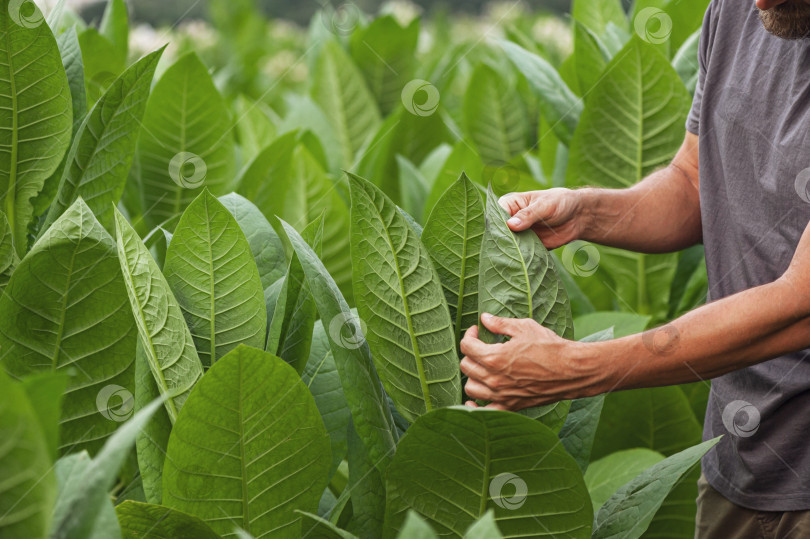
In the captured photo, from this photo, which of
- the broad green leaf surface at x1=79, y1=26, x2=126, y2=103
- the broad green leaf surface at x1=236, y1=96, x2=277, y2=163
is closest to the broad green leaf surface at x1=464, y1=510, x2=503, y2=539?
the broad green leaf surface at x1=79, y1=26, x2=126, y2=103

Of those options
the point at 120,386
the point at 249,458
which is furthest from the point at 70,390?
the point at 249,458

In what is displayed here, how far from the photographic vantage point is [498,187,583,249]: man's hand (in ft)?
4.46

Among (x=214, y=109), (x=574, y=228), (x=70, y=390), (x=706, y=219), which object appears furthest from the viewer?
(x=214, y=109)

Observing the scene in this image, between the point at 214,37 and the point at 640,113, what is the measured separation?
3882 millimetres

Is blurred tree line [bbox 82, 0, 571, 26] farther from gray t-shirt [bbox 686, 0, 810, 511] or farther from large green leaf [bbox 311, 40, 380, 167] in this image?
gray t-shirt [bbox 686, 0, 810, 511]

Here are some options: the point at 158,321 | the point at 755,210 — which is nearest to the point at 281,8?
the point at 755,210

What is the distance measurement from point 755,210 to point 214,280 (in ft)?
3.16

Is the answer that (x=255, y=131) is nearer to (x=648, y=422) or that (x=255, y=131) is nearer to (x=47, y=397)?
(x=648, y=422)

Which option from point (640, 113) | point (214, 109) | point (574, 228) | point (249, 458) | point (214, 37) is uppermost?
point (214, 37)

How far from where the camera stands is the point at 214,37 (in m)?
5.34

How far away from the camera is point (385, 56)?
3344 millimetres

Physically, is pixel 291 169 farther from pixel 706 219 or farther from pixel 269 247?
pixel 706 219

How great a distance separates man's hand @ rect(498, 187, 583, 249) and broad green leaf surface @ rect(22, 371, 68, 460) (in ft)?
2.22

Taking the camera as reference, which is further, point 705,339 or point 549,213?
point 549,213
